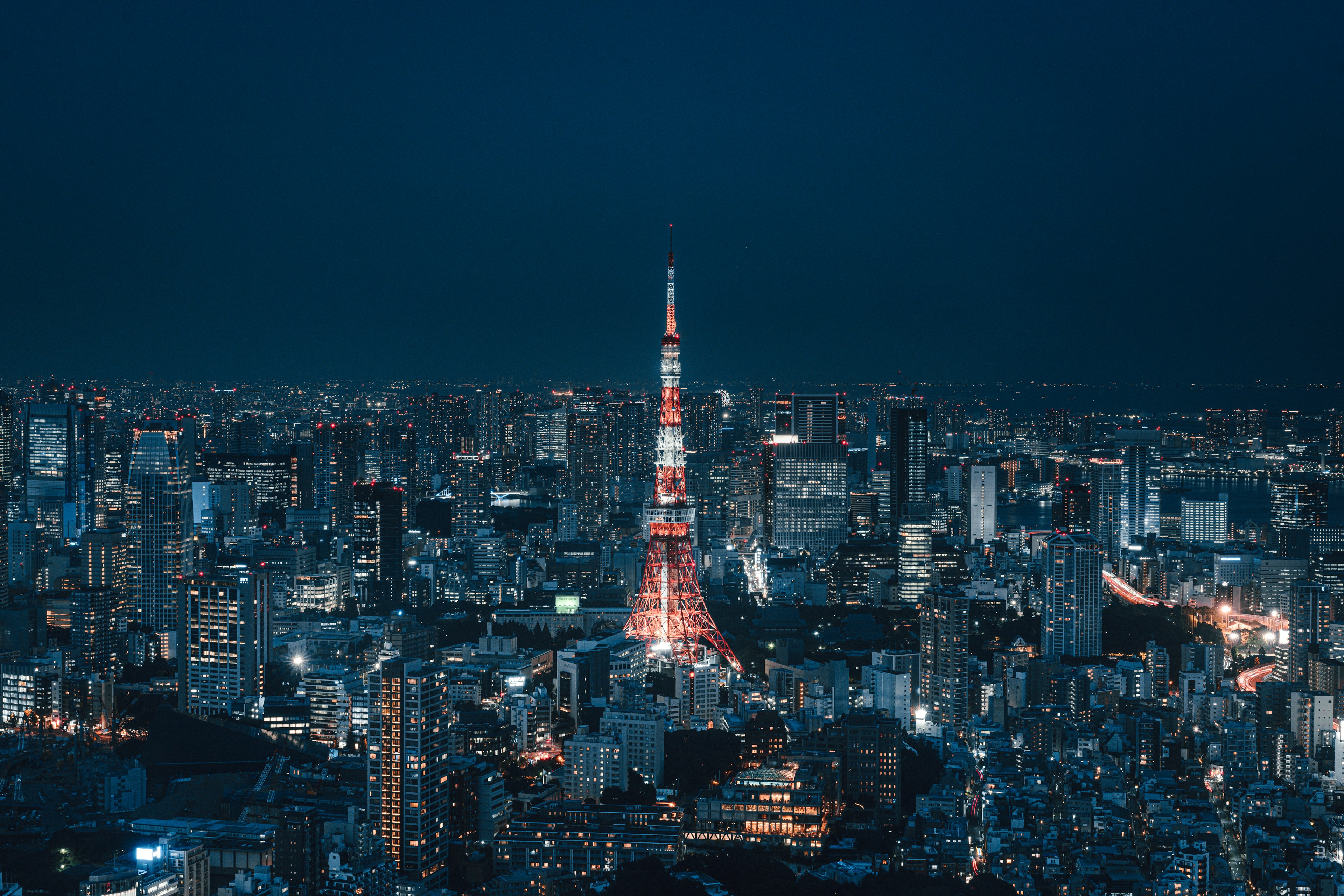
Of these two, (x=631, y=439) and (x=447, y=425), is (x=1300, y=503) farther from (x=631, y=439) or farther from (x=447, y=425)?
(x=447, y=425)

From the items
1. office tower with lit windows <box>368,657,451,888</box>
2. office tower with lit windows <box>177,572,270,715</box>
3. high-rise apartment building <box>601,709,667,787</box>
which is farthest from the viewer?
office tower with lit windows <box>177,572,270,715</box>

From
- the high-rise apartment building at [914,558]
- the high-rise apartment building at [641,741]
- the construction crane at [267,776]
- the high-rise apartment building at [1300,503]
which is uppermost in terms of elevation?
the high-rise apartment building at [1300,503]

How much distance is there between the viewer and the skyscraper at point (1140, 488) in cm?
2467

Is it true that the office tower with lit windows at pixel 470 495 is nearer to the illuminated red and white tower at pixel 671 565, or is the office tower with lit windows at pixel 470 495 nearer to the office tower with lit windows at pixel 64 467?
the office tower with lit windows at pixel 64 467

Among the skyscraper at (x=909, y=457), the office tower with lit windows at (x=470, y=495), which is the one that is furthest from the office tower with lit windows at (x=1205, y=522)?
the office tower with lit windows at (x=470, y=495)

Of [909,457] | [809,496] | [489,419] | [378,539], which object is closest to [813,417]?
[909,457]

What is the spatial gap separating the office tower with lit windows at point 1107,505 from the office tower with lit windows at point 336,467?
1112 cm

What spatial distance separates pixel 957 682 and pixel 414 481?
51.9 feet

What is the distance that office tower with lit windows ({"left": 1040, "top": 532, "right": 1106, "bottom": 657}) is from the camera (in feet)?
54.6

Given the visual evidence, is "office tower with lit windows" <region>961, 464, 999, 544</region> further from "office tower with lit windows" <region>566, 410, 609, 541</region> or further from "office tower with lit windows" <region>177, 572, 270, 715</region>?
"office tower with lit windows" <region>177, 572, 270, 715</region>

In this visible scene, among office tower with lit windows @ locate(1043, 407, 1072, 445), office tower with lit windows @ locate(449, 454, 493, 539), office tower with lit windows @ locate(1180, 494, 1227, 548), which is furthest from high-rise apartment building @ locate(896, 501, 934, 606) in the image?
office tower with lit windows @ locate(1043, 407, 1072, 445)

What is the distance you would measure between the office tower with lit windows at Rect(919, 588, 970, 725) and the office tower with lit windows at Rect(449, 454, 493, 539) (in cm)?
1053

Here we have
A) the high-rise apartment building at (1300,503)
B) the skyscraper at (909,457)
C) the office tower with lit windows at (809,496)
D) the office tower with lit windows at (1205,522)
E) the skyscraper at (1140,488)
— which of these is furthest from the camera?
the skyscraper at (909,457)

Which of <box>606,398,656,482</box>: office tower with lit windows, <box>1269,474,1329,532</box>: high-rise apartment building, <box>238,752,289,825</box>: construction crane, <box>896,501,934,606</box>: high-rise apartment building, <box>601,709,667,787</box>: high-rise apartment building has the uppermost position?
<box>606,398,656,482</box>: office tower with lit windows
